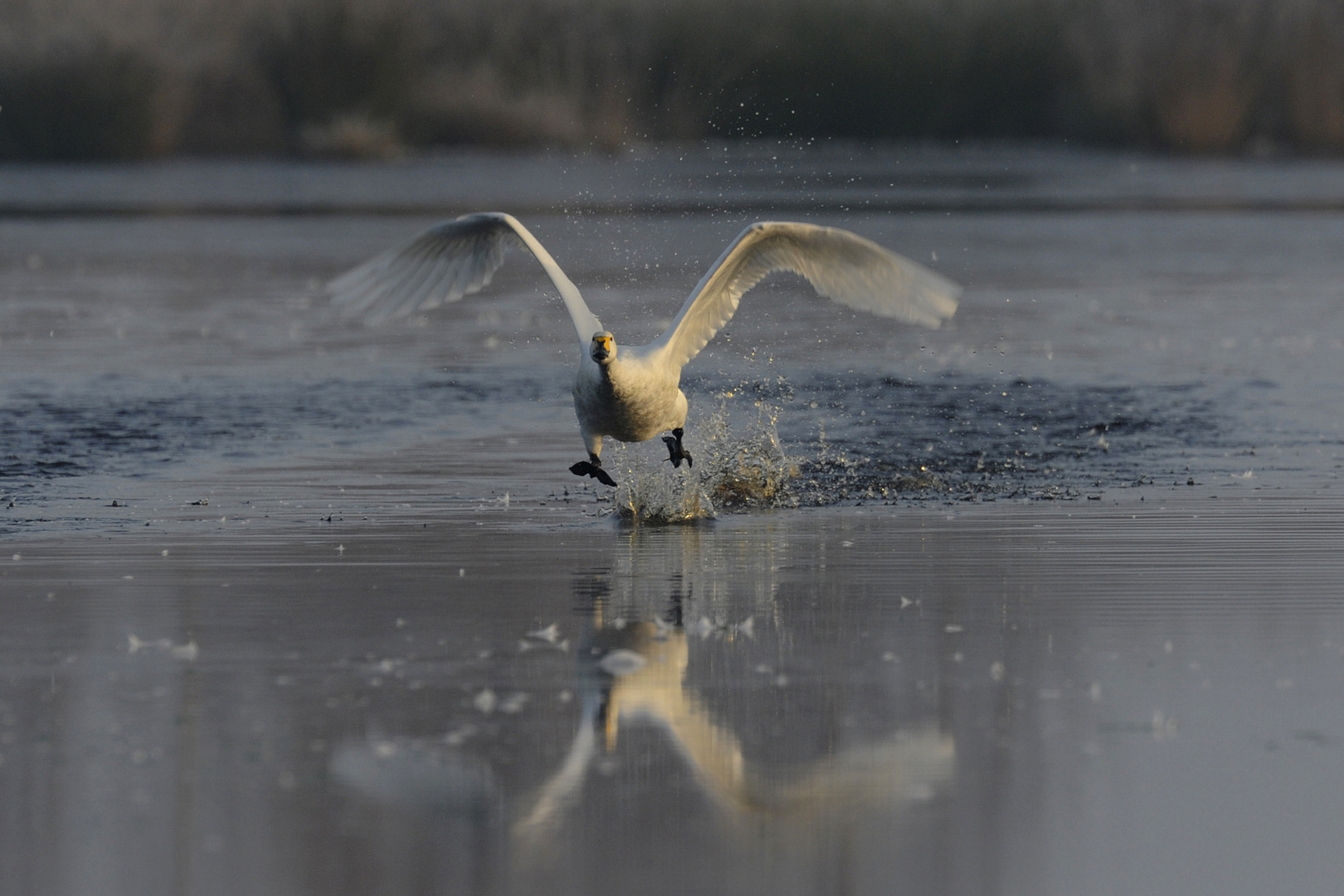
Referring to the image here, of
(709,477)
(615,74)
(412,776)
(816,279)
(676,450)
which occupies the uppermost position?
(615,74)

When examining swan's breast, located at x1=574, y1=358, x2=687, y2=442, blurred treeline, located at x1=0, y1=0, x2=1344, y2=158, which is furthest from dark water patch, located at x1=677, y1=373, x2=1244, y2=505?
blurred treeline, located at x1=0, y1=0, x2=1344, y2=158

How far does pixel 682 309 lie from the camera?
10984 millimetres

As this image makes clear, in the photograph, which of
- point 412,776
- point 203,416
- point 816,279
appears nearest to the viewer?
point 412,776

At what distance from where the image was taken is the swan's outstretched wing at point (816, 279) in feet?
34.5

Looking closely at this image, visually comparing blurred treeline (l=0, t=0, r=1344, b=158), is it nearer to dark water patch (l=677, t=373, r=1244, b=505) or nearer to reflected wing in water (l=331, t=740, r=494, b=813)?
dark water patch (l=677, t=373, r=1244, b=505)

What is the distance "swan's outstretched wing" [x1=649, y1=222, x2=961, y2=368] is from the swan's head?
57 centimetres

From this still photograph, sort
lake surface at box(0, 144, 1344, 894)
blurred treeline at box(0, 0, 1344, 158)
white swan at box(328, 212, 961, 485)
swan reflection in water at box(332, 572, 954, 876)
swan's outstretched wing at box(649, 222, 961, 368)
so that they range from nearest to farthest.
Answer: lake surface at box(0, 144, 1344, 894) < swan reflection in water at box(332, 572, 954, 876) < white swan at box(328, 212, 961, 485) < swan's outstretched wing at box(649, 222, 961, 368) < blurred treeline at box(0, 0, 1344, 158)

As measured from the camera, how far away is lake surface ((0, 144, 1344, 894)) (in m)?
5.80

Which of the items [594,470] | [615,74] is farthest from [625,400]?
[615,74]

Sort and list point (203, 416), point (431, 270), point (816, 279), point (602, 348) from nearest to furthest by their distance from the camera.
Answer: point (602, 348), point (816, 279), point (431, 270), point (203, 416)

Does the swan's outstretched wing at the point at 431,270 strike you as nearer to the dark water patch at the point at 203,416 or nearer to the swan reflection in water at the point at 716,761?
the dark water patch at the point at 203,416

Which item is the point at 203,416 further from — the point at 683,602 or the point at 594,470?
the point at 683,602

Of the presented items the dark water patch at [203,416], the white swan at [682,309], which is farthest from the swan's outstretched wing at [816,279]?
the dark water patch at [203,416]

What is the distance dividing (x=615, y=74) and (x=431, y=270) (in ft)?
90.1
